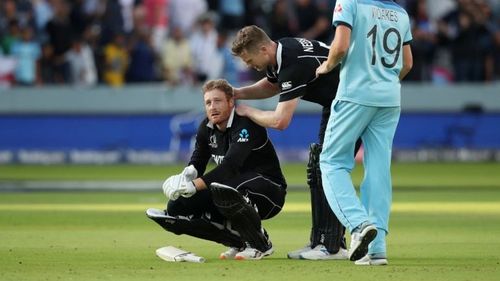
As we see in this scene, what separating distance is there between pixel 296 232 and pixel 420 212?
2.56 meters

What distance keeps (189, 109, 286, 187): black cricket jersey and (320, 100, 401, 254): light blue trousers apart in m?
0.67

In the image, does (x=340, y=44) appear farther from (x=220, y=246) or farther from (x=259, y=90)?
(x=220, y=246)

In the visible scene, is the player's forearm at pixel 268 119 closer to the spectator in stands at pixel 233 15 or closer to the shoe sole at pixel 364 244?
the shoe sole at pixel 364 244

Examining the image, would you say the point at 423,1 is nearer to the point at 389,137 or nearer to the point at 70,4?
the point at 70,4

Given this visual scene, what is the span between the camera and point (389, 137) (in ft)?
28.3

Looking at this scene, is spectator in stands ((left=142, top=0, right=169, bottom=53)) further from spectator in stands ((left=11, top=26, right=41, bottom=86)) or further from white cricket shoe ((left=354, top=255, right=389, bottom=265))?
white cricket shoe ((left=354, top=255, right=389, bottom=265))

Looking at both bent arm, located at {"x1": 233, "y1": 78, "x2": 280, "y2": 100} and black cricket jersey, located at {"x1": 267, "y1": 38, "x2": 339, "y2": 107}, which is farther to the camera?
bent arm, located at {"x1": 233, "y1": 78, "x2": 280, "y2": 100}

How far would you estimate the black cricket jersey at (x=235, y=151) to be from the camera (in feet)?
29.3

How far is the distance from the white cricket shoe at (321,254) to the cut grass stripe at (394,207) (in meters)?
4.40

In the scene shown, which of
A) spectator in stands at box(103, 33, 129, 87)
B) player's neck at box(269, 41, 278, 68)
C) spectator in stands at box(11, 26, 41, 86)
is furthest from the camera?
spectator in stands at box(103, 33, 129, 87)

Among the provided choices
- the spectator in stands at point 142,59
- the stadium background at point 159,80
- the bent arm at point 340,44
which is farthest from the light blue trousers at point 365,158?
the spectator in stands at point 142,59

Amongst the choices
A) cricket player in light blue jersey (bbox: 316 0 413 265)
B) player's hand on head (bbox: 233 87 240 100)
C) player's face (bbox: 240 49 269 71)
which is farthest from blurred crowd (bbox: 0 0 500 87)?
cricket player in light blue jersey (bbox: 316 0 413 265)

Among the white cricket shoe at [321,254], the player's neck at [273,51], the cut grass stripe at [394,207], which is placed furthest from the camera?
the cut grass stripe at [394,207]

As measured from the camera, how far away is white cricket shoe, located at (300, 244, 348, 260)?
9030 mm
